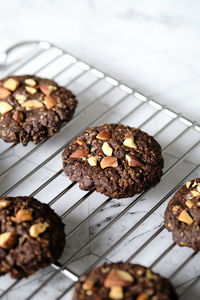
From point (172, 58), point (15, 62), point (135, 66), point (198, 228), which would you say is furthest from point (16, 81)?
point (198, 228)

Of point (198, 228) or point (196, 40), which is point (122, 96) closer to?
point (196, 40)

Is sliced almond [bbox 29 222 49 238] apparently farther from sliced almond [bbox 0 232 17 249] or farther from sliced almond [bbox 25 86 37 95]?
sliced almond [bbox 25 86 37 95]

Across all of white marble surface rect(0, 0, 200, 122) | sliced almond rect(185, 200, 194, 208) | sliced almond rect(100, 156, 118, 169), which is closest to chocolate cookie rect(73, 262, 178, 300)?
sliced almond rect(185, 200, 194, 208)

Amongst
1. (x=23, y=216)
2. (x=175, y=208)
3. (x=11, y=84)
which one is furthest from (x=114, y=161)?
(x=11, y=84)

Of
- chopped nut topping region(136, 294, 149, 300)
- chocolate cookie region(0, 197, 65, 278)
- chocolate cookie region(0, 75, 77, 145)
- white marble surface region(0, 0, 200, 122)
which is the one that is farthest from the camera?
white marble surface region(0, 0, 200, 122)

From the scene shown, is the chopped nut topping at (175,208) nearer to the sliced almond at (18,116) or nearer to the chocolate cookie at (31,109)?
the chocolate cookie at (31,109)

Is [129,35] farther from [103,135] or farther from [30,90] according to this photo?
[103,135]
